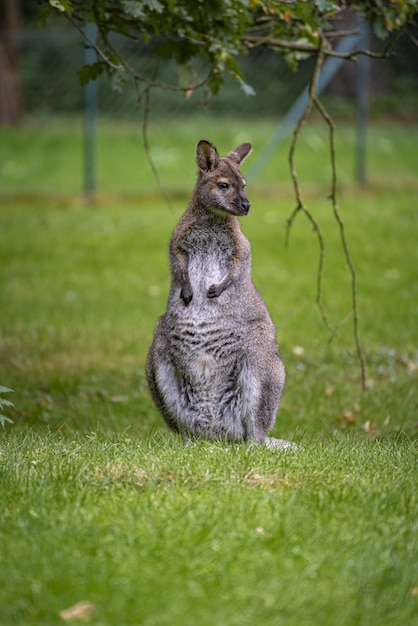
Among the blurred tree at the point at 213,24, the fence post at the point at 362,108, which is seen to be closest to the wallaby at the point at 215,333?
the blurred tree at the point at 213,24

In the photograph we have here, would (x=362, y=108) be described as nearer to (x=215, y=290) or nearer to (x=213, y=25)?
(x=213, y=25)

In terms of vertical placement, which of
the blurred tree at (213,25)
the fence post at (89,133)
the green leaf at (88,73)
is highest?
the blurred tree at (213,25)

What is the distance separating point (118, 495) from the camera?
4.26m

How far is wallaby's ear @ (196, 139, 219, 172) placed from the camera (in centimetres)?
576

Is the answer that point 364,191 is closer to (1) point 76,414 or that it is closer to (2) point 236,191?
(1) point 76,414

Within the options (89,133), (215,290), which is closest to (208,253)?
(215,290)

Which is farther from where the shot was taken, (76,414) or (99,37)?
(76,414)

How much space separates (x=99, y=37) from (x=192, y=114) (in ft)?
42.1

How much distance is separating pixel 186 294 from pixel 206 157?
30.9 inches

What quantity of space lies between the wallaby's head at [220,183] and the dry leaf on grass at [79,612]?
2699 mm

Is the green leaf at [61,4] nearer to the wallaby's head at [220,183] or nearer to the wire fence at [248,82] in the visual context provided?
the wallaby's head at [220,183]

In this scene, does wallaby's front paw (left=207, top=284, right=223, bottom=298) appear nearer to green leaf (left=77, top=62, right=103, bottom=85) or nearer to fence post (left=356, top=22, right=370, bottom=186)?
green leaf (left=77, top=62, right=103, bottom=85)

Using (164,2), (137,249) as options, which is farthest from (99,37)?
(137,249)

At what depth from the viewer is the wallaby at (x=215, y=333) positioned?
5.68 meters
